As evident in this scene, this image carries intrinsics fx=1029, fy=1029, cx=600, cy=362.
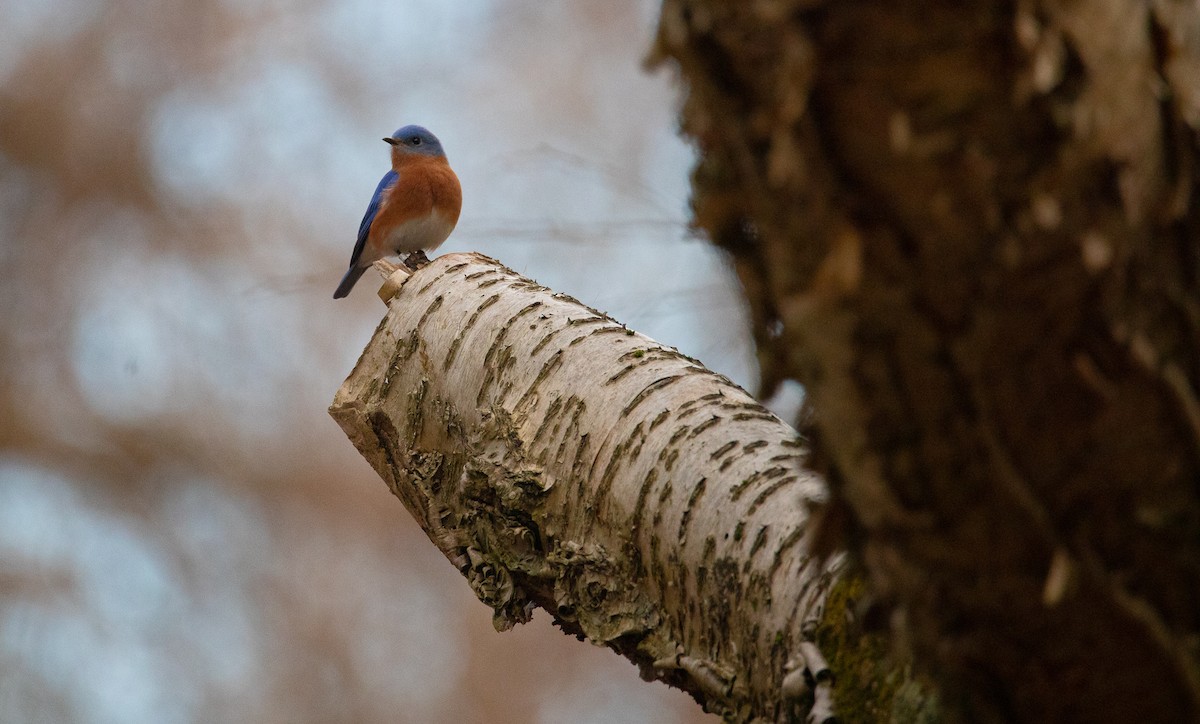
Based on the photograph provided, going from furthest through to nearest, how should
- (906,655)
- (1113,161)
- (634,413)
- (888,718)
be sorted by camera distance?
(634,413), (888,718), (906,655), (1113,161)

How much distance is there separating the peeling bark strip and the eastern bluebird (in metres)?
2.62

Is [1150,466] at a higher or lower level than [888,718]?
higher

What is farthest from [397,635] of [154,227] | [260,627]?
[154,227]

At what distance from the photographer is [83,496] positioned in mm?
6043

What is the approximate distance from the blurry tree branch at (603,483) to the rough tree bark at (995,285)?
18cm

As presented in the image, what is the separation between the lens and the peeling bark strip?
1330mm

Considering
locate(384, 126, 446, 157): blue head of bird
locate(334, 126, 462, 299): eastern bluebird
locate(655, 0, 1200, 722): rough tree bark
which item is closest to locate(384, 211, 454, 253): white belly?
locate(334, 126, 462, 299): eastern bluebird

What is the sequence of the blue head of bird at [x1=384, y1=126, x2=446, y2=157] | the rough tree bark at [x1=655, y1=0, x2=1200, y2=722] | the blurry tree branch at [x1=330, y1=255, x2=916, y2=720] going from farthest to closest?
the blue head of bird at [x1=384, y1=126, x2=446, y2=157] < the blurry tree branch at [x1=330, y1=255, x2=916, y2=720] < the rough tree bark at [x1=655, y1=0, x2=1200, y2=722]

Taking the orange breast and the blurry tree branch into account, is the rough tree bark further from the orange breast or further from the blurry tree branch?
the orange breast

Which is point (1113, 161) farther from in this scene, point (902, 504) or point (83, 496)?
point (83, 496)

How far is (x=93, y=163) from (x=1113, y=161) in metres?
6.38

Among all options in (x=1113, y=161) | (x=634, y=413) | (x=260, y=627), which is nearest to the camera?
(x=1113, y=161)

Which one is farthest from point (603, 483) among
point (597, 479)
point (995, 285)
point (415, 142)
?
point (415, 142)

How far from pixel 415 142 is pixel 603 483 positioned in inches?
156
